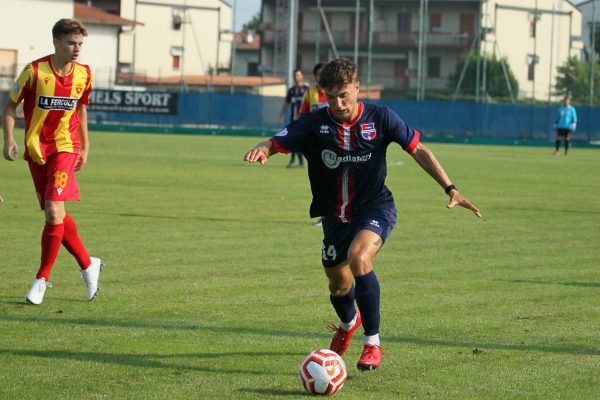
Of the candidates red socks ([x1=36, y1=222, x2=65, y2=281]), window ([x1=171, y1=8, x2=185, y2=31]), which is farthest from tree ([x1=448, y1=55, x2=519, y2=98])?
red socks ([x1=36, y1=222, x2=65, y2=281])

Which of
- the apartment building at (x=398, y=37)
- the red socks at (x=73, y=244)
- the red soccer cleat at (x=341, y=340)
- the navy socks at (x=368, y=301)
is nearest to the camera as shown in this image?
the navy socks at (x=368, y=301)

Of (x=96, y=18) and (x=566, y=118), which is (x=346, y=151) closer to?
(x=566, y=118)

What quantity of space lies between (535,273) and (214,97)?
128 ft

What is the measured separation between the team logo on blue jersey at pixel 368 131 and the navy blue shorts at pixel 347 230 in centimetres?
45

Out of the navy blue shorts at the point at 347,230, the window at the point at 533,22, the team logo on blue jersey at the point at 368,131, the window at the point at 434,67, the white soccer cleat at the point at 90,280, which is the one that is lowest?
the white soccer cleat at the point at 90,280

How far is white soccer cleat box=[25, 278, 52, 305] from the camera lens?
8.48m

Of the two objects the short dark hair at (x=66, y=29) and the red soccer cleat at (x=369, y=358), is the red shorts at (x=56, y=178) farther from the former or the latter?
the red soccer cleat at (x=369, y=358)

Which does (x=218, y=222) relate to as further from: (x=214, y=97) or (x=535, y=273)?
(x=214, y=97)

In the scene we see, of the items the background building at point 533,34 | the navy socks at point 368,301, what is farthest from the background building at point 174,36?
the navy socks at point 368,301

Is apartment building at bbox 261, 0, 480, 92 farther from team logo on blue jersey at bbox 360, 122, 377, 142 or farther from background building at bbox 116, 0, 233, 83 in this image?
team logo on blue jersey at bbox 360, 122, 377, 142

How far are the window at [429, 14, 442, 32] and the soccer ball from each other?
64.2 metres

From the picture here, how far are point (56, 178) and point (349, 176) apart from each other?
2965 mm

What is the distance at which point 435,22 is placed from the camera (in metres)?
70.1

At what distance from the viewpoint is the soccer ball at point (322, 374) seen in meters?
5.79
